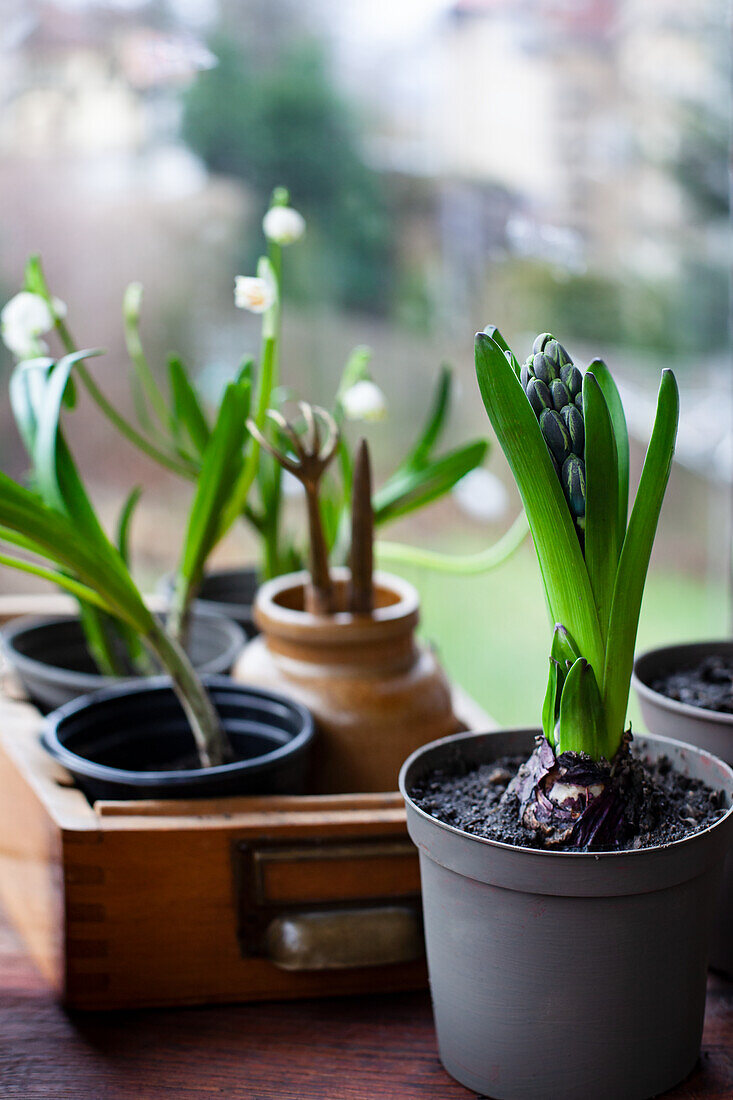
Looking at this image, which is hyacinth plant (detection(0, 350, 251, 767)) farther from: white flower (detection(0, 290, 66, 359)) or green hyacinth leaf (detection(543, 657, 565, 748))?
green hyacinth leaf (detection(543, 657, 565, 748))

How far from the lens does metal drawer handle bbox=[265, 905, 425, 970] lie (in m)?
0.58

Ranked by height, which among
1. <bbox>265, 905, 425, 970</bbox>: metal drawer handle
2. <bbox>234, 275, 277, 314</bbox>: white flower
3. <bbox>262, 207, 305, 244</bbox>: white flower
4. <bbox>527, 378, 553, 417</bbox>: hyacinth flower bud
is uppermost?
<bbox>262, 207, 305, 244</bbox>: white flower

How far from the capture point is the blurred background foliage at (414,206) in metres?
1.27

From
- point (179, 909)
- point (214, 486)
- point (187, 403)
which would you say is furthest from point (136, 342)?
point (179, 909)

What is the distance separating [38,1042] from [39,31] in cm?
110

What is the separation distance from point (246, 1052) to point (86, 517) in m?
0.30

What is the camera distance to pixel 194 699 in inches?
25.6

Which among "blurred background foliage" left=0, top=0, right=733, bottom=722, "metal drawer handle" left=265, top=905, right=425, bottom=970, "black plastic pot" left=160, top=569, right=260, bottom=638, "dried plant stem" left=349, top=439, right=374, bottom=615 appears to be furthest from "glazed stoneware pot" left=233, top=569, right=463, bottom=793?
"blurred background foliage" left=0, top=0, right=733, bottom=722

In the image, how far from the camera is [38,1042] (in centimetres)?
56

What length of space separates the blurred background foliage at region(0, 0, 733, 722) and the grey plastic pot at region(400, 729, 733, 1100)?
925 millimetres

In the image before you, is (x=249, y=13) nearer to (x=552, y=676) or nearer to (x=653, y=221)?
(x=653, y=221)

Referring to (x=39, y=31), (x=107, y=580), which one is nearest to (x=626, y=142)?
(x=39, y=31)

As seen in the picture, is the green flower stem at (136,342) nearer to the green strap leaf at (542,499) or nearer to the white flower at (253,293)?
the white flower at (253,293)

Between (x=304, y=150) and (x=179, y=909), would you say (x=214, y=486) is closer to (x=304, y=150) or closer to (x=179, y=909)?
(x=179, y=909)
